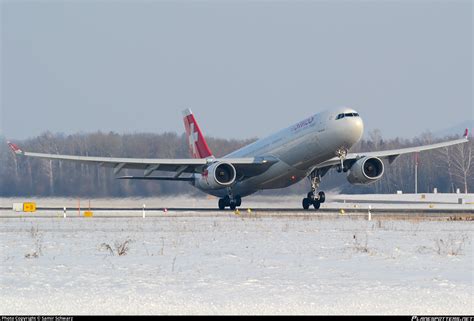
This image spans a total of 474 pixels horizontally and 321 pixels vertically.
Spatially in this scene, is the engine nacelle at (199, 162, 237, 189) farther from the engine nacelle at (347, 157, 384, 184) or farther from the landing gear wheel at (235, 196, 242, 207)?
the engine nacelle at (347, 157, 384, 184)

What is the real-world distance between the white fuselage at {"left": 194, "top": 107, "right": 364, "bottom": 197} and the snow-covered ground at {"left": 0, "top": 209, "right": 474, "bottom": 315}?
1292cm

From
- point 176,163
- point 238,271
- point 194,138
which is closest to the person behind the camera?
point 238,271

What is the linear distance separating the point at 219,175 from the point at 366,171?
7.79 meters

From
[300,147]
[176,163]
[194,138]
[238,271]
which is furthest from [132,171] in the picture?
[238,271]

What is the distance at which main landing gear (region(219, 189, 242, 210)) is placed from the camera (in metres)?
47.2

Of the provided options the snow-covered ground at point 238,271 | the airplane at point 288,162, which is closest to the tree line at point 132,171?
the airplane at point 288,162

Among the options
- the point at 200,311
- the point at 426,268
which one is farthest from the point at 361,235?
the point at 200,311

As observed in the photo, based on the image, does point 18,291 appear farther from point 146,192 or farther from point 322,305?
point 146,192

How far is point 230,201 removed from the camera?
4716cm

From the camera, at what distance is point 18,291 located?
13688 millimetres

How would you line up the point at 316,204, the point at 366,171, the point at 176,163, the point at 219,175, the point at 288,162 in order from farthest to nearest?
1. the point at 176,163
2. the point at 316,204
3. the point at 219,175
4. the point at 366,171
5. the point at 288,162

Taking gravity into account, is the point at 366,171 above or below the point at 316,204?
above

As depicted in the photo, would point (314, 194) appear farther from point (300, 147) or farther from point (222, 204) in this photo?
point (222, 204)

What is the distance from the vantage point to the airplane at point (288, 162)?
41.1 m
